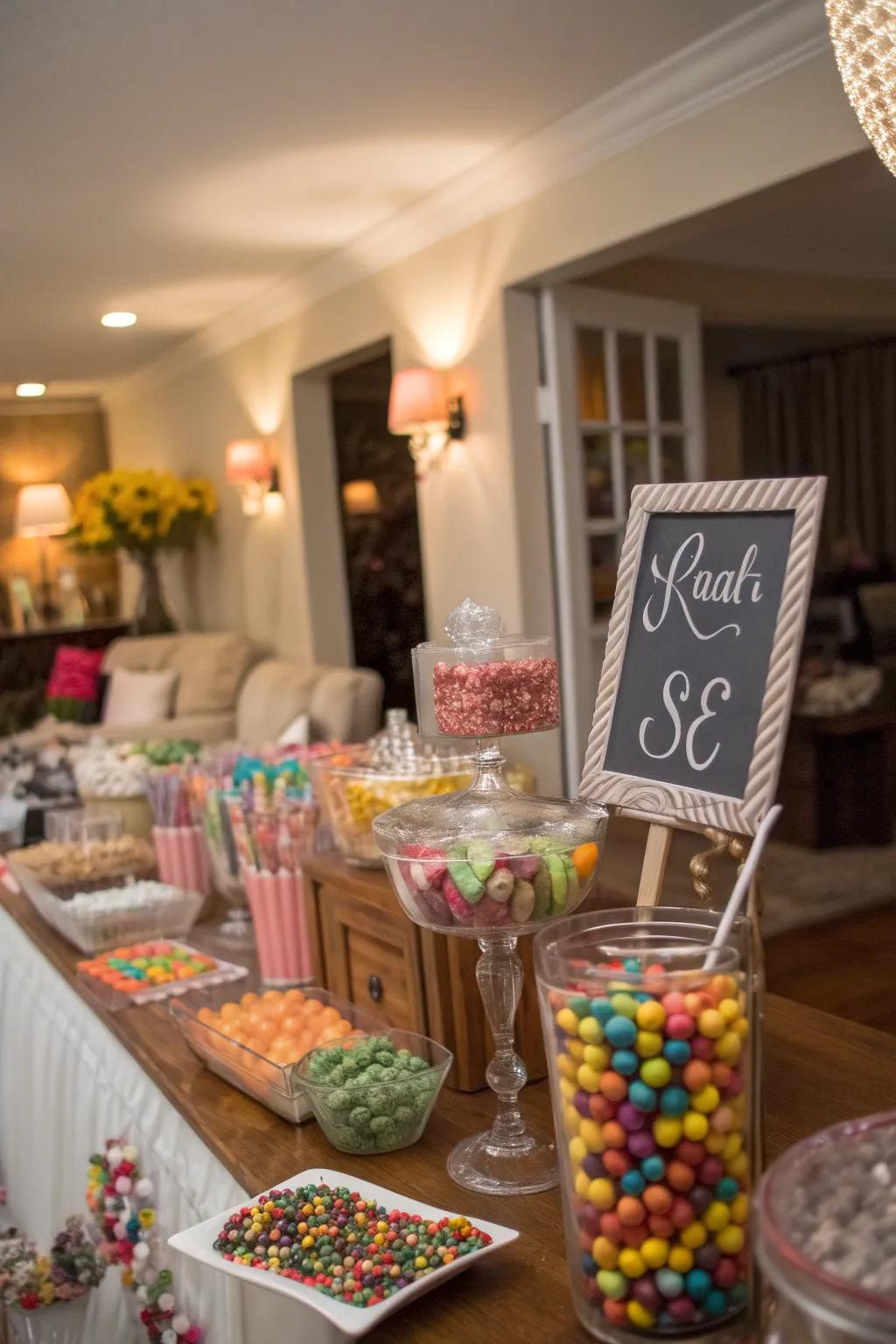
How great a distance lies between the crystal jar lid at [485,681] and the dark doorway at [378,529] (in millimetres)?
7085

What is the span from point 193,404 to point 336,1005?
650 cm

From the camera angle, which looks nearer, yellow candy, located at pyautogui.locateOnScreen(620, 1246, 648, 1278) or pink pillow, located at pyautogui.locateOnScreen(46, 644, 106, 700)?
yellow candy, located at pyautogui.locateOnScreen(620, 1246, 648, 1278)

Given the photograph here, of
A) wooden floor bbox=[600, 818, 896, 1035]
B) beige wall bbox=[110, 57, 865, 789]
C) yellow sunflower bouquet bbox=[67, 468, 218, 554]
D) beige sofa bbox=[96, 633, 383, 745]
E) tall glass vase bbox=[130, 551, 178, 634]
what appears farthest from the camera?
tall glass vase bbox=[130, 551, 178, 634]

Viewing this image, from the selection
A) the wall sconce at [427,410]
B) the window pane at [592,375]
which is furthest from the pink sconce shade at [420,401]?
the window pane at [592,375]

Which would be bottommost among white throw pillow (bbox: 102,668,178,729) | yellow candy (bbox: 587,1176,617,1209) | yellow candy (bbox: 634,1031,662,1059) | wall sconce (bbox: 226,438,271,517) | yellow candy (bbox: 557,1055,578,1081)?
white throw pillow (bbox: 102,668,178,729)

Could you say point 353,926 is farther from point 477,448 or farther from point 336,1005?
point 477,448

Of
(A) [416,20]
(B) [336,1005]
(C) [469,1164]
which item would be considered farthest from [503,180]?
(C) [469,1164]

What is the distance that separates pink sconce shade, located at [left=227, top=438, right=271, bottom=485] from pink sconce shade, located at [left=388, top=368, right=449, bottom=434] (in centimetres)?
175

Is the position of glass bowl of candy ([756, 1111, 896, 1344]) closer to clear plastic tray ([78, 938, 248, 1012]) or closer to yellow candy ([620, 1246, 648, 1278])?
yellow candy ([620, 1246, 648, 1278])

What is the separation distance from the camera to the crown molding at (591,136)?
3148 millimetres

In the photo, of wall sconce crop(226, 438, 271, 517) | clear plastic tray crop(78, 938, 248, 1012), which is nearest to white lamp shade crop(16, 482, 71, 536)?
wall sconce crop(226, 438, 271, 517)

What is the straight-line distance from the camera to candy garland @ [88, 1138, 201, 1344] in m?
1.48

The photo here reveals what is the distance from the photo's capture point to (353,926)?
1.66 metres

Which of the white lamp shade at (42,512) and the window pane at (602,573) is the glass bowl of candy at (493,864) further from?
the white lamp shade at (42,512)
